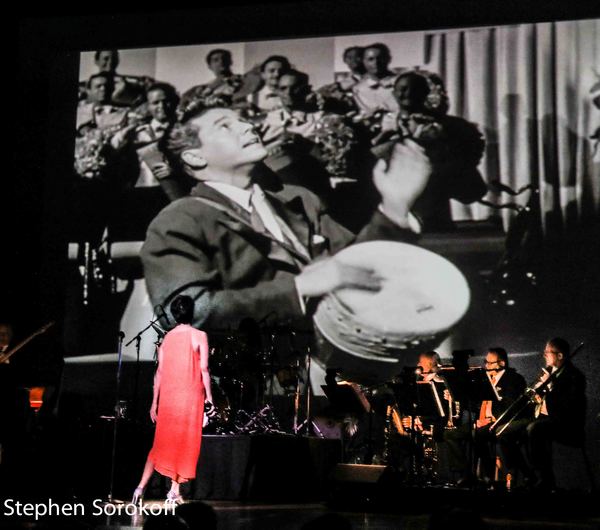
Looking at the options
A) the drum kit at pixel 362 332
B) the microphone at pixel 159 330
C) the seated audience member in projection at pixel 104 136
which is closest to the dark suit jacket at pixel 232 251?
the drum kit at pixel 362 332

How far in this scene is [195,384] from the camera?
21.4ft

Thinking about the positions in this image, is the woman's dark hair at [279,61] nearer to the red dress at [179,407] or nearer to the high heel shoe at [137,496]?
the red dress at [179,407]

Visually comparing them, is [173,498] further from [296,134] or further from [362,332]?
[296,134]

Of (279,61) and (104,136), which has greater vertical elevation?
(279,61)

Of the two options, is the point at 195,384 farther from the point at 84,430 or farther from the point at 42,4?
the point at 42,4

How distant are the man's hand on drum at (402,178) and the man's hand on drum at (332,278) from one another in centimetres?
63

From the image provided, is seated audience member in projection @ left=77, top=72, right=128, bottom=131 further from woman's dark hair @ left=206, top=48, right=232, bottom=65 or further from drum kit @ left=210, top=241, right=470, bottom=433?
drum kit @ left=210, top=241, right=470, bottom=433

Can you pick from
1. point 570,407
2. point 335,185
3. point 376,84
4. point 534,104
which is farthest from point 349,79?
point 570,407

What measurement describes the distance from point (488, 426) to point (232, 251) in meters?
3.33

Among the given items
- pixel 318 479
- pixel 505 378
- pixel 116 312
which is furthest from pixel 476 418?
pixel 116 312

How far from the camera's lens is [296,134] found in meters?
9.37

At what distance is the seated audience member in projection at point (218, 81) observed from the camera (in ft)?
31.4

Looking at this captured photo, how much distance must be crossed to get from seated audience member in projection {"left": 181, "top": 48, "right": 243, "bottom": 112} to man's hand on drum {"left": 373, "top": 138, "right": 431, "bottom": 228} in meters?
1.80

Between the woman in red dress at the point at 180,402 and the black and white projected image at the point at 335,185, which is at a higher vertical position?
the black and white projected image at the point at 335,185
